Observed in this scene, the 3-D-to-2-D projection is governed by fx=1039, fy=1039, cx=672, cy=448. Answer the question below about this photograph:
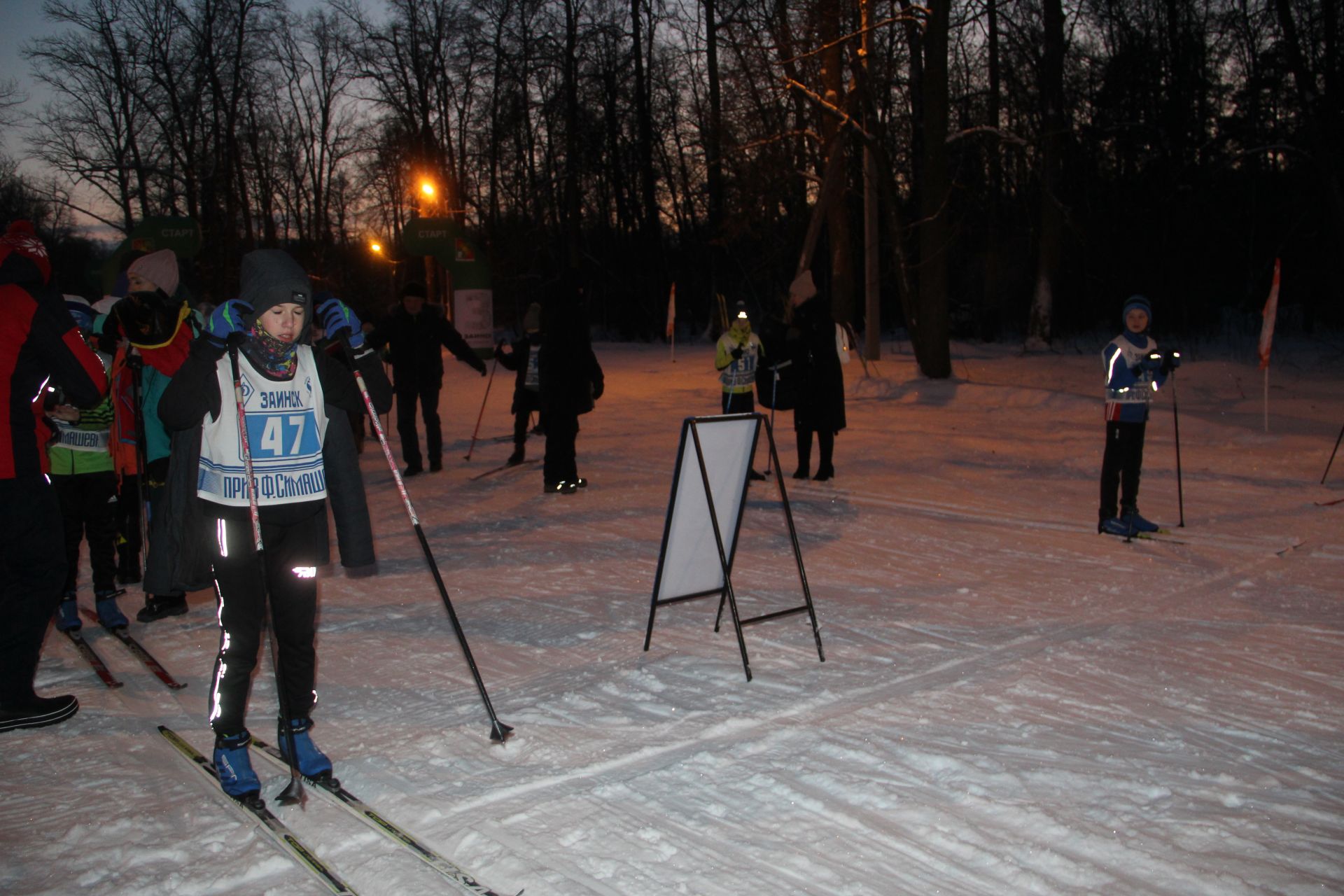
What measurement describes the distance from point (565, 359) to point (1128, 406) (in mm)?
4951

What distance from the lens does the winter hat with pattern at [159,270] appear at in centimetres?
566

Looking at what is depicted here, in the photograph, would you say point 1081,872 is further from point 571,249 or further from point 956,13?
point 571,249

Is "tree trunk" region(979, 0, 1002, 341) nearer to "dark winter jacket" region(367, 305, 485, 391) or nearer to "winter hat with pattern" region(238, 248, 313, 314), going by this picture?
"dark winter jacket" region(367, 305, 485, 391)

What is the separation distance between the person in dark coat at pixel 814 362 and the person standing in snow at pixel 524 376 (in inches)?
123

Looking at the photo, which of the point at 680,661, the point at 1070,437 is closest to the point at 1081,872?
the point at 680,661

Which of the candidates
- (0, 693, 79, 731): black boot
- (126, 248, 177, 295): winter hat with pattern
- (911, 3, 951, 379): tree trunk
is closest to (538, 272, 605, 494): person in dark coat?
(126, 248, 177, 295): winter hat with pattern

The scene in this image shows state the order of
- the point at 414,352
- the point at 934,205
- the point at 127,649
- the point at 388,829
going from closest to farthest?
1. the point at 388,829
2. the point at 127,649
3. the point at 414,352
4. the point at 934,205

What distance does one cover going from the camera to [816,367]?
1014cm

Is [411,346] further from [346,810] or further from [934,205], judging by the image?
[934,205]

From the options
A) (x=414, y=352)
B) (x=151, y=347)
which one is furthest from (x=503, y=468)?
(x=151, y=347)

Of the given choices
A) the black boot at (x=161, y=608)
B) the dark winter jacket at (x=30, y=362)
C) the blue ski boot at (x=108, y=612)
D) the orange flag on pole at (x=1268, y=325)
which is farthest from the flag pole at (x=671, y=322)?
the dark winter jacket at (x=30, y=362)

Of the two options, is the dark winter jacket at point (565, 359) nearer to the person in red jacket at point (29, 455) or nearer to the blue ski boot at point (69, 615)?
the blue ski boot at point (69, 615)

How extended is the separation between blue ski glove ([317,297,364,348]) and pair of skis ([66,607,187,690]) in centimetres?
219

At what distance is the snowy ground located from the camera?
3.30 metres
